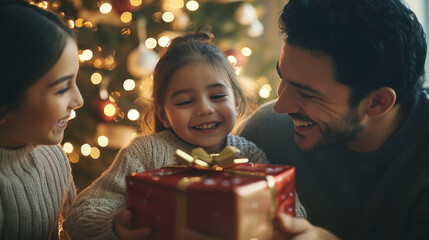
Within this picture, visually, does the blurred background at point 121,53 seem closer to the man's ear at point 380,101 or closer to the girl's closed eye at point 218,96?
the girl's closed eye at point 218,96

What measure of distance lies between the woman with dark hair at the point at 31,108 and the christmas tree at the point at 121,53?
1.11m

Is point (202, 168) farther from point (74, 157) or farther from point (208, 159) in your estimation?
point (74, 157)

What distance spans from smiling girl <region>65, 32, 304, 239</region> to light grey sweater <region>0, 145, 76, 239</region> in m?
0.11

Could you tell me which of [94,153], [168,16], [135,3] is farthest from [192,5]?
[94,153]

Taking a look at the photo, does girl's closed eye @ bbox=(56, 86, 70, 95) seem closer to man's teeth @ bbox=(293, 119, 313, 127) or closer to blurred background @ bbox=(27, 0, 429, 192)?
man's teeth @ bbox=(293, 119, 313, 127)

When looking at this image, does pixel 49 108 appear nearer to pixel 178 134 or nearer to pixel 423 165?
pixel 178 134

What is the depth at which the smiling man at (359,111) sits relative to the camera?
3.27 feet

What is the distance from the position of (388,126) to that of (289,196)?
1.68 feet

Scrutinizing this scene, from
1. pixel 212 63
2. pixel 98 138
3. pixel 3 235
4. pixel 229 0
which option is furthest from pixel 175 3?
pixel 3 235

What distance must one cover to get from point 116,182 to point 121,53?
1.43 meters

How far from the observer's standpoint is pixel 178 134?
3.83ft

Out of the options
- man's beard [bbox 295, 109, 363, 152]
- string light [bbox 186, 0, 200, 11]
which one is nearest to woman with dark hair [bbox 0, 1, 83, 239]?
man's beard [bbox 295, 109, 363, 152]

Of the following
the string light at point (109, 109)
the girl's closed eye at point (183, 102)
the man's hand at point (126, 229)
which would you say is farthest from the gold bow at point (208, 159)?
the string light at point (109, 109)

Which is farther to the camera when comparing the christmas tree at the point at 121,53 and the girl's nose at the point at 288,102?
the christmas tree at the point at 121,53
